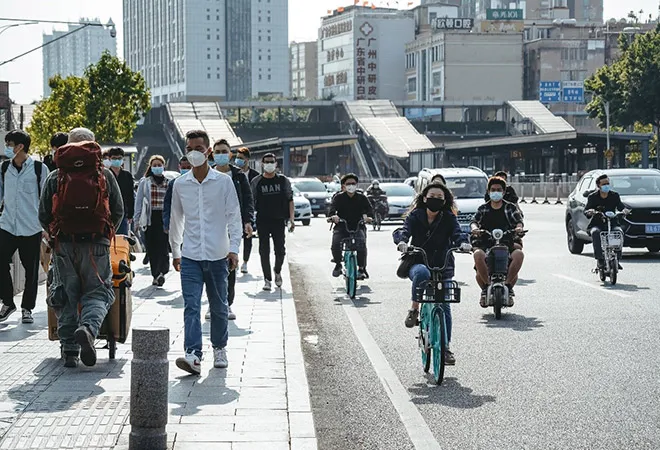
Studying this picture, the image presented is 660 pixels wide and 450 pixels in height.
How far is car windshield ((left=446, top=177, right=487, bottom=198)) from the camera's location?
98.3ft

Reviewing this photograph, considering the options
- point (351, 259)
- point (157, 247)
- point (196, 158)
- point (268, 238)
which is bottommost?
point (351, 259)

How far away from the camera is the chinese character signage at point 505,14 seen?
186250 millimetres

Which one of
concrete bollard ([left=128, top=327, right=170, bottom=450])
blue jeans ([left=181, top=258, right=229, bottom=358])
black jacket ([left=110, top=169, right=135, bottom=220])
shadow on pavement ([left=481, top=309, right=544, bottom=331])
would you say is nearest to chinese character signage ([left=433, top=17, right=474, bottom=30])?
black jacket ([left=110, top=169, right=135, bottom=220])

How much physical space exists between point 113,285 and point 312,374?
1.74 meters

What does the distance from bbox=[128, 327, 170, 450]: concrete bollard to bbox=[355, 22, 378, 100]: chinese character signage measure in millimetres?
184805

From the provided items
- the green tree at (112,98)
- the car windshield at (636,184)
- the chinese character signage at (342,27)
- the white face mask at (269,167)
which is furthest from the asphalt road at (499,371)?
the chinese character signage at (342,27)

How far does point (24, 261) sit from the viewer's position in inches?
503

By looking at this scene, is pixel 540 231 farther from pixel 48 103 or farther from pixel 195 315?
pixel 48 103

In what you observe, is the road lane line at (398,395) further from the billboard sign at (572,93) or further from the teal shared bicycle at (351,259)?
the billboard sign at (572,93)

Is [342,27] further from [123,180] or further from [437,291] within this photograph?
[437,291]

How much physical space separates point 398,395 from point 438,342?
649 mm

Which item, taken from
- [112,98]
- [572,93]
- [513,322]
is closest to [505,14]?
[572,93]

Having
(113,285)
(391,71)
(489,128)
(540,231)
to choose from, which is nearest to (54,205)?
(113,285)

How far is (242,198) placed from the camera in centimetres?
1330
